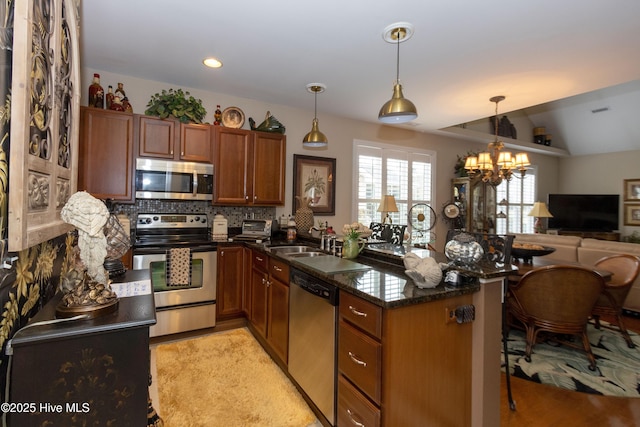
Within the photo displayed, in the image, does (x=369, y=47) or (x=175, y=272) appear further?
(x=175, y=272)

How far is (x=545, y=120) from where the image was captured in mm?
7371

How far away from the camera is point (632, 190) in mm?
6930

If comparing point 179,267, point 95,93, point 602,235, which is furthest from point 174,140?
point 602,235

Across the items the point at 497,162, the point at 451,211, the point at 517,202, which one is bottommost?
the point at 451,211

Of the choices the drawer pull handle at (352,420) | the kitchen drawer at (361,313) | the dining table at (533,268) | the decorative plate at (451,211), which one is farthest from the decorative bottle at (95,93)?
the decorative plate at (451,211)

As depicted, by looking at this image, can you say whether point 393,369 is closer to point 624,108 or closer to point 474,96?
point 474,96

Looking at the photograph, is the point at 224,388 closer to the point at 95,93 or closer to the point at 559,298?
the point at 559,298

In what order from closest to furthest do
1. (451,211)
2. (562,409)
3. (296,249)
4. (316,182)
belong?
1. (562,409)
2. (296,249)
3. (316,182)
4. (451,211)

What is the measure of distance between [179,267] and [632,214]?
9.26 m

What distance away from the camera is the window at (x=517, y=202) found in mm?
6769

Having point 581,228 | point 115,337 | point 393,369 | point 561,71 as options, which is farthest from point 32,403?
point 581,228

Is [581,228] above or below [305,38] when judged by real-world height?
below

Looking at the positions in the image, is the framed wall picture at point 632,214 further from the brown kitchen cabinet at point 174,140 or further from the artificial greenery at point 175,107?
the artificial greenery at point 175,107

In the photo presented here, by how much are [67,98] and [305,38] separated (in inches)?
70.4
